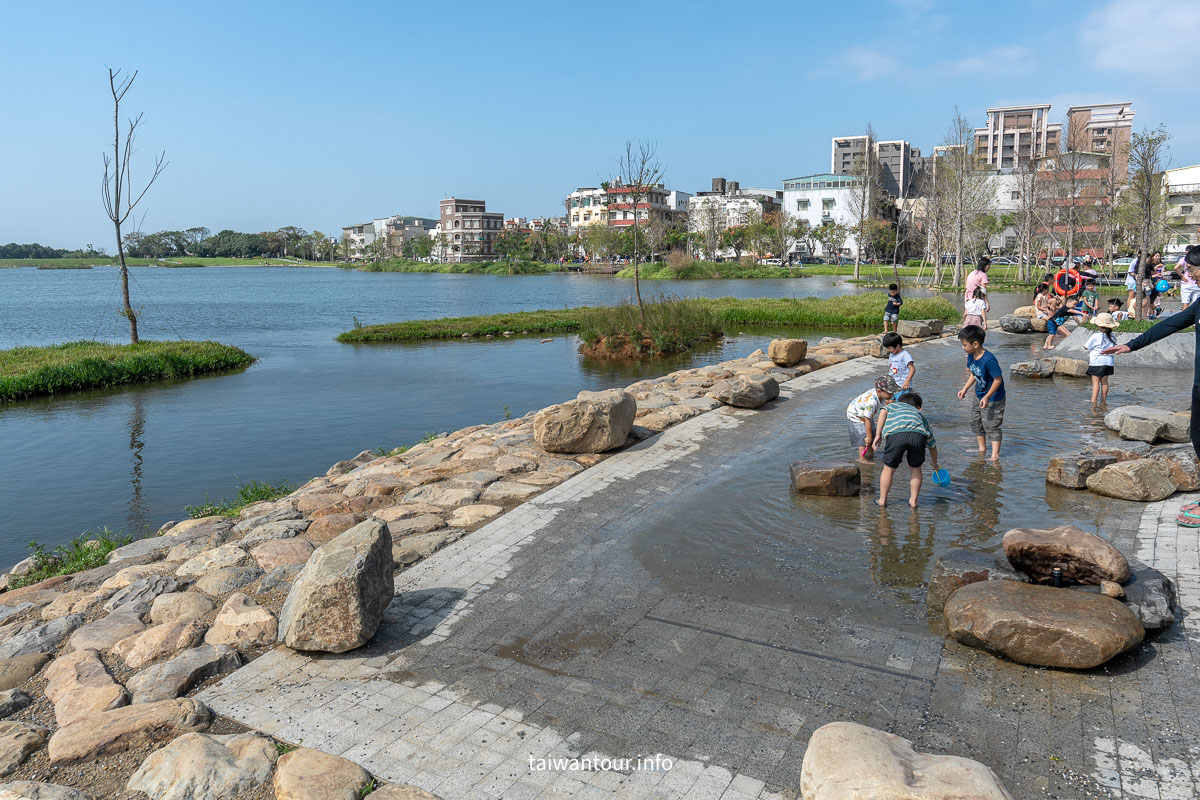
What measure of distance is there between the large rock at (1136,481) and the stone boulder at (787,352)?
891cm

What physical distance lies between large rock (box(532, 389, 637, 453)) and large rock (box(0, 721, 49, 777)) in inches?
233

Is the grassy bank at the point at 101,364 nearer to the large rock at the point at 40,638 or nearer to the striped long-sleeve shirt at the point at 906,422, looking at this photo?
the large rock at the point at 40,638

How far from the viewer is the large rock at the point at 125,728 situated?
13.1 ft

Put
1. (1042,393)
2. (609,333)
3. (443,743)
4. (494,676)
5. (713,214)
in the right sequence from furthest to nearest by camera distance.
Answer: (713,214) < (609,333) < (1042,393) < (494,676) < (443,743)

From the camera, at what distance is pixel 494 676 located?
15.1 ft

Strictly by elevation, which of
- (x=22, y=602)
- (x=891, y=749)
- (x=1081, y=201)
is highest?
(x=1081, y=201)

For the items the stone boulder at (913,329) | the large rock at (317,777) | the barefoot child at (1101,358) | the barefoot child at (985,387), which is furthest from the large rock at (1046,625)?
the stone boulder at (913,329)

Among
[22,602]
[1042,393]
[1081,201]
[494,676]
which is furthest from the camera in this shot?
[1081,201]

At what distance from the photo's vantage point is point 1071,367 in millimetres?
14734

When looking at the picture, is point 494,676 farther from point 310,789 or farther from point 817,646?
point 817,646

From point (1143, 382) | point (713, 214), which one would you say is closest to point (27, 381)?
point (1143, 382)

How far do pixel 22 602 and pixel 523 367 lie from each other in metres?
16.9

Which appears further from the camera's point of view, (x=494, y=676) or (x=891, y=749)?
(x=494, y=676)

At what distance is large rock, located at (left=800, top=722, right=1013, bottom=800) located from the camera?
3.02 meters
